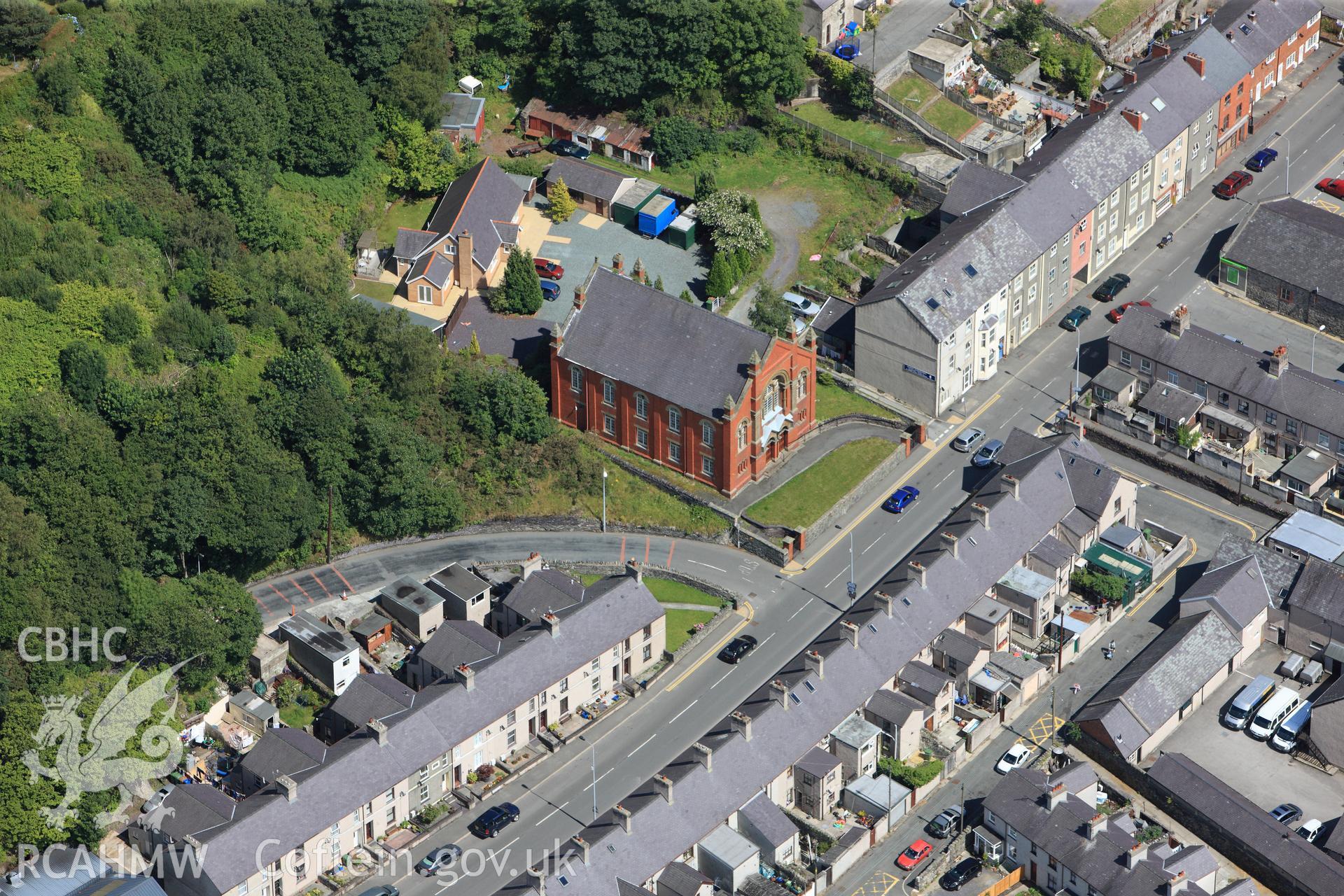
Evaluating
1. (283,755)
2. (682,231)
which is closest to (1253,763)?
(283,755)

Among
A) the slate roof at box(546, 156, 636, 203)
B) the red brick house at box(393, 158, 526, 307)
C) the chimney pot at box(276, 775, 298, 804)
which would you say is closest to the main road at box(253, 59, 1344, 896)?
the chimney pot at box(276, 775, 298, 804)

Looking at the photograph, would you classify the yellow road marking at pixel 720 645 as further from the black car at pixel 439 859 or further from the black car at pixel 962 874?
the black car at pixel 962 874

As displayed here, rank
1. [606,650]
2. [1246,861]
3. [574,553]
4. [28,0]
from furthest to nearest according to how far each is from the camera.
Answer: [28,0] < [574,553] < [606,650] < [1246,861]

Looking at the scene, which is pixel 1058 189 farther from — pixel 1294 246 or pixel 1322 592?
pixel 1322 592

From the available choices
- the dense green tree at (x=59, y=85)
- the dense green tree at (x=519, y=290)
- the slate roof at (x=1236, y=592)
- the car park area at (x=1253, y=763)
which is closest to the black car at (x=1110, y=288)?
the slate roof at (x=1236, y=592)

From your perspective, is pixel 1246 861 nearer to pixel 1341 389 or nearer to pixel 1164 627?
pixel 1164 627

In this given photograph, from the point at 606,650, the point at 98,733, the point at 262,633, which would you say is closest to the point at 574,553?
the point at 606,650
